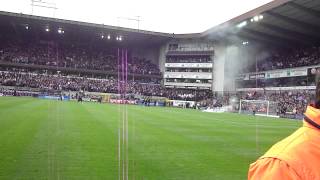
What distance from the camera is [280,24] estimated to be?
191 feet

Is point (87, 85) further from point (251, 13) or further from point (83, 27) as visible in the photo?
point (251, 13)

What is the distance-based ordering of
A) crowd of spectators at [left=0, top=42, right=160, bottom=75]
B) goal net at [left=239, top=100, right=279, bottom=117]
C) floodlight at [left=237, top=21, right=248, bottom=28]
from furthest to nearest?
1. crowd of spectators at [left=0, top=42, right=160, bottom=75]
2. floodlight at [left=237, top=21, right=248, bottom=28]
3. goal net at [left=239, top=100, right=279, bottom=117]

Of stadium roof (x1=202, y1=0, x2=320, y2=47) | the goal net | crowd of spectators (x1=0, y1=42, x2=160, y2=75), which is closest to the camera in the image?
stadium roof (x1=202, y1=0, x2=320, y2=47)

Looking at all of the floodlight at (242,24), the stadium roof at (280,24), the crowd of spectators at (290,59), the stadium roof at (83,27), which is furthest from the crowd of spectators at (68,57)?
the floodlight at (242,24)

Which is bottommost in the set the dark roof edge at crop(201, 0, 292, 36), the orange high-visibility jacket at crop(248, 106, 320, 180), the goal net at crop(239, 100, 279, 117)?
the goal net at crop(239, 100, 279, 117)

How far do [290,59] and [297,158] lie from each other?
6936 cm

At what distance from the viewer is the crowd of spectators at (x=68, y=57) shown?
278ft

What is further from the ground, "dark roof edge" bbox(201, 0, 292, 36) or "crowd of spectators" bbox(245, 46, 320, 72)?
"dark roof edge" bbox(201, 0, 292, 36)

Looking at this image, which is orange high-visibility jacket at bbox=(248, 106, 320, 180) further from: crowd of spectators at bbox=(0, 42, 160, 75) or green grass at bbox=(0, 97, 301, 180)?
crowd of spectators at bbox=(0, 42, 160, 75)

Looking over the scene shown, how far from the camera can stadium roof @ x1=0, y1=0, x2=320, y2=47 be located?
51.5 m

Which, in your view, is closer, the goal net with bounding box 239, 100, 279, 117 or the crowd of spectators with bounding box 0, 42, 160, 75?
the goal net with bounding box 239, 100, 279, 117

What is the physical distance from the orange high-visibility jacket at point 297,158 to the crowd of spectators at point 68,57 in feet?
281

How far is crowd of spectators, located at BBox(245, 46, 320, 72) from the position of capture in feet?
204

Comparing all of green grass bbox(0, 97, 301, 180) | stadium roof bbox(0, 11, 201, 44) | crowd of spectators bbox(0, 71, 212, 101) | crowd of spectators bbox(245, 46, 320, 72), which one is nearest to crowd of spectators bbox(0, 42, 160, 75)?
crowd of spectators bbox(0, 71, 212, 101)
